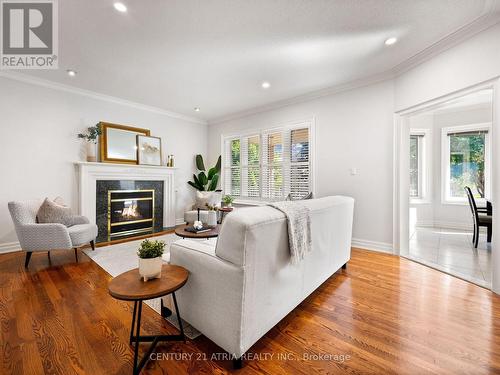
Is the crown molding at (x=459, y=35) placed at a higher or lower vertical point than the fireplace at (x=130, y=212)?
higher

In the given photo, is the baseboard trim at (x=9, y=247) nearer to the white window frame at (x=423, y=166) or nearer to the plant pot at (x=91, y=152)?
the plant pot at (x=91, y=152)

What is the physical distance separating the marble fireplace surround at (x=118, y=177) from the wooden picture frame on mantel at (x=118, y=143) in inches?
7.6

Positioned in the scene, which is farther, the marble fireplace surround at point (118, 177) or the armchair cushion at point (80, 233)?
Answer: the marble fireplace surround at point (118, 177)

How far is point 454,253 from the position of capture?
340 centimetres

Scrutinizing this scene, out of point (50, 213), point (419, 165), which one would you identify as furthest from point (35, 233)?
point (419, 165)

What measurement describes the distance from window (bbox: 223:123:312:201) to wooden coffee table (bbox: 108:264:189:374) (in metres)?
3.33

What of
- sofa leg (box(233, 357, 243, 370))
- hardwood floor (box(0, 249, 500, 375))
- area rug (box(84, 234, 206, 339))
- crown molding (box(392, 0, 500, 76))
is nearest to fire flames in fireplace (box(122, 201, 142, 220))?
area rug (box(84, 234, 206, 339))

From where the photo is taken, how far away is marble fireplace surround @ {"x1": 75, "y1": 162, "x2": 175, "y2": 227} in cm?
392

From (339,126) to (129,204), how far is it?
14.3 feet

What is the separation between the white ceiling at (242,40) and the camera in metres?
2.10

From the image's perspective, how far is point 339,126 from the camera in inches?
152

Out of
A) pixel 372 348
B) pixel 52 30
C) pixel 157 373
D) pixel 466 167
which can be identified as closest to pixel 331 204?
pixel 372 348

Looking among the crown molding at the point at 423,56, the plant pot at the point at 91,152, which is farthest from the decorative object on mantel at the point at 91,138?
the crown molding at the point at 423,56

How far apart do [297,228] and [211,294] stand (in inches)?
29.3
